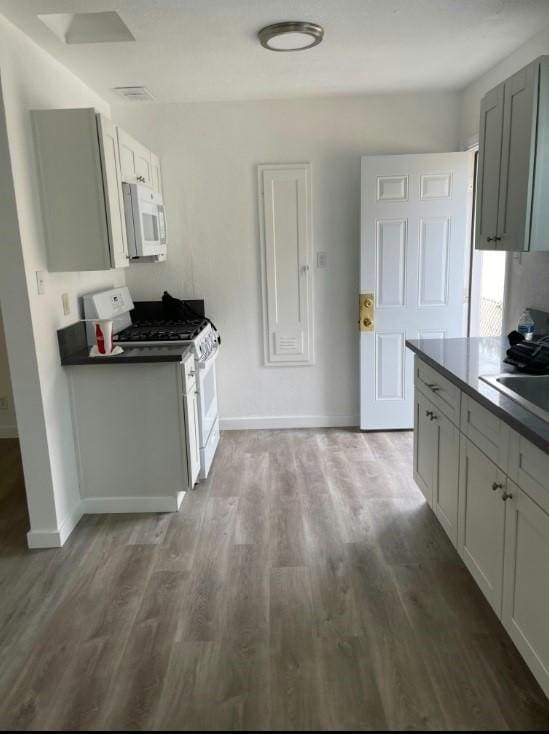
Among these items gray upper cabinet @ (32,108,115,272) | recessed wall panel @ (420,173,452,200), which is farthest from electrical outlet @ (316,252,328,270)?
gray upper cabinet @ (32,108,115,272)

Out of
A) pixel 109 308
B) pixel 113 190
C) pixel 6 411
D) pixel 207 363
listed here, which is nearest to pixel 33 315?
pixel 113 190

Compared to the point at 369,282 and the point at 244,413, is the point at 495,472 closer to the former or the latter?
the point at 369,282

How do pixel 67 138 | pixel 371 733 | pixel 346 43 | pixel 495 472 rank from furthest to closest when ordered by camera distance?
pixel 346 43 → pixel 67 138 → pixel 495 472 → pixel 371 733

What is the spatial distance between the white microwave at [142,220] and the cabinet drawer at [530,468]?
2.33 meters

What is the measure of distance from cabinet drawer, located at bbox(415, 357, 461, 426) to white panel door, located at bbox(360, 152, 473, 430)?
1.33 m

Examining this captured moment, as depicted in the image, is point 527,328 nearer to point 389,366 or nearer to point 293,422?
point 389,366

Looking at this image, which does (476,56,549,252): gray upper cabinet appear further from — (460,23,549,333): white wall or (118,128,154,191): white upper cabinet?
(118,128,154,191): white upper cabinet

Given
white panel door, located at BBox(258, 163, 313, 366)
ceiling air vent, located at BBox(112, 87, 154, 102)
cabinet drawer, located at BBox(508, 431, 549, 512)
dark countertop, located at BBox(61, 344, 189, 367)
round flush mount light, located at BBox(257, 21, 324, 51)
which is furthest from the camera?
white panel door, located at BBox(258, 163, 313, 366)

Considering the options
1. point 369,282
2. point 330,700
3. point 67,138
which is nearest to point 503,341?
point 369,282

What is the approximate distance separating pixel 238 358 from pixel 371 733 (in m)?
3.05

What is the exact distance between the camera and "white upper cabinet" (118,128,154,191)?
3080 mm

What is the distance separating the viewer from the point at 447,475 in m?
2.46

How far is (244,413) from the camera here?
14.7 ft

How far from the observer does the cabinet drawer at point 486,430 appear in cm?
182
